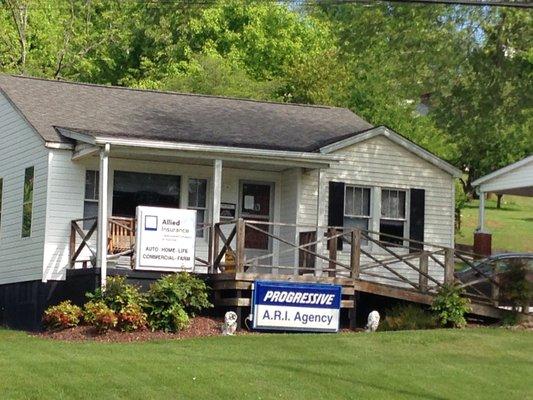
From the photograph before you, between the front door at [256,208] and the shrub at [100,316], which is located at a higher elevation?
the front door at [256,208]

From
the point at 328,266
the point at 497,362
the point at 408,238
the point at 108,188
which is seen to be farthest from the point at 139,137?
the point at 497,362

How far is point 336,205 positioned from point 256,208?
176 cm

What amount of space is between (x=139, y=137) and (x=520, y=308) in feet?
26.6

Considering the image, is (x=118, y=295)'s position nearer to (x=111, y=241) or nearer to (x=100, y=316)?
(x=100, y=316)

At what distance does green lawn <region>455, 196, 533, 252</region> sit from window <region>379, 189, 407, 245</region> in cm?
2025

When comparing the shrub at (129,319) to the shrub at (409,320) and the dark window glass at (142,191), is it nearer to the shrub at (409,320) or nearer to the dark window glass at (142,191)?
the dark window glass at (142,191)

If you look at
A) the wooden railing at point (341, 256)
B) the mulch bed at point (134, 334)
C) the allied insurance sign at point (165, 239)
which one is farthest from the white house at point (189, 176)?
the mulch bed at point (134, 334)

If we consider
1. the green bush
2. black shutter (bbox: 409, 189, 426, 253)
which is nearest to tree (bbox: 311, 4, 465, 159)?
black shutter (bbox: 409, 189, 426, 253)

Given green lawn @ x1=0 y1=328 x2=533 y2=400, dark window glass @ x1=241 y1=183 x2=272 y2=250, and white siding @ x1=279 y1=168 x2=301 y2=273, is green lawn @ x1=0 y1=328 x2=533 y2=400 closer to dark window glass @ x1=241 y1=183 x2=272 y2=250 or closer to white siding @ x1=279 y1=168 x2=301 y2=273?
white siding @ x1=279 y1=168 x2=301 y2=273

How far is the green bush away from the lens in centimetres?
2136

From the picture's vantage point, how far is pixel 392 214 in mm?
27094

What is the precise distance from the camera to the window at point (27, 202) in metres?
25.4

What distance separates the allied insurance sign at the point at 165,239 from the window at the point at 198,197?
2958mm

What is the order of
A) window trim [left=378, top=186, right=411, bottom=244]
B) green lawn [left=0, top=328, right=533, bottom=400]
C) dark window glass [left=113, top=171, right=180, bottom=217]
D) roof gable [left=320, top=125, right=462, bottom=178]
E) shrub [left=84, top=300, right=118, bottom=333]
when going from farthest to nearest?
window trim [left=378, top=186, right=411, bottom=244] → roof gable [left=320, top=125, right=462, bottom=178] → dark window glass [left=113, top=171, right=180, bottom=217] → shrub [left=84, top=300, right=118, bottom=333] → green lawn [left=0, top=328, right=533, bottom=400]
